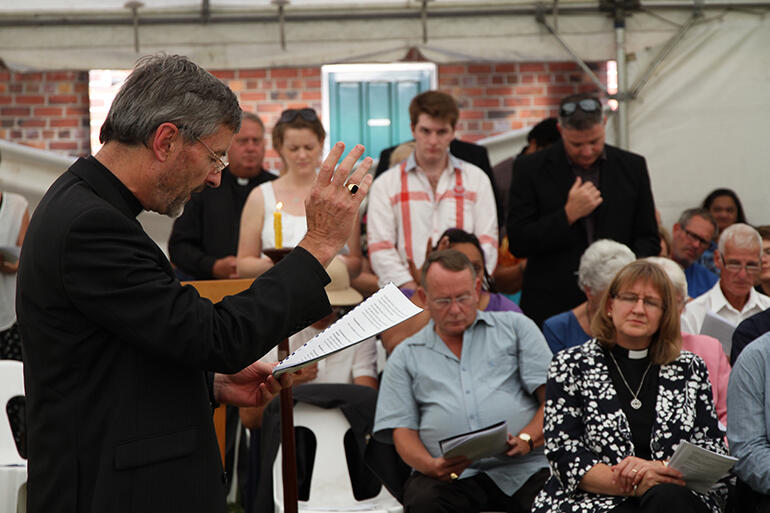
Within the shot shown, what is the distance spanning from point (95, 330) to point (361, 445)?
2.26m

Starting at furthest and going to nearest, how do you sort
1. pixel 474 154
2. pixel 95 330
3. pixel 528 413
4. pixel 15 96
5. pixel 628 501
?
1. pixel 15 96
2. pixel 474 154
3. pixel 528 413
4. pixel 628 501
5. pixel 95 330

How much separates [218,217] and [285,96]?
126 inches

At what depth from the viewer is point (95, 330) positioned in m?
1.74

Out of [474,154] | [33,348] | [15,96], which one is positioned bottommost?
[33,348]

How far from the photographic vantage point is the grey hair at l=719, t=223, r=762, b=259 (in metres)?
4.56


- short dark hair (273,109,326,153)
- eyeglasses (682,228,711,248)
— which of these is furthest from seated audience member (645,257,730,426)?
eyeglasses (682,228,711,248)

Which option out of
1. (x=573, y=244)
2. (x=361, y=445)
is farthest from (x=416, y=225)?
(x=361, y=445)

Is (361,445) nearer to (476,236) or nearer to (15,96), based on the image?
Result: (476,236)

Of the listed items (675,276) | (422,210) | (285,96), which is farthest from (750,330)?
(285,96)

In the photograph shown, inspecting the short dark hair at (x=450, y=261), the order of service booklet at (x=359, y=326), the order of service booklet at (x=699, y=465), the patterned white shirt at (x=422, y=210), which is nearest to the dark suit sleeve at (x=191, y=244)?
the patterned white shirt at (x=422, y=210)

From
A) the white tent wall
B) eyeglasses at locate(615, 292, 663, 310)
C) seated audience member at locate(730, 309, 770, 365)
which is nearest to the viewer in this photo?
eyeglasses at locate(615, 292, 663, 310)

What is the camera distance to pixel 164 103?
179 cm

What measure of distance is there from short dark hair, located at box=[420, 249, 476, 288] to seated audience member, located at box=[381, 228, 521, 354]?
347mm

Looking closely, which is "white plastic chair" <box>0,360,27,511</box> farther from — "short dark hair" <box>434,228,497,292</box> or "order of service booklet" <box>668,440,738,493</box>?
"order of service booklet" <box>668,440,738,493</box>
